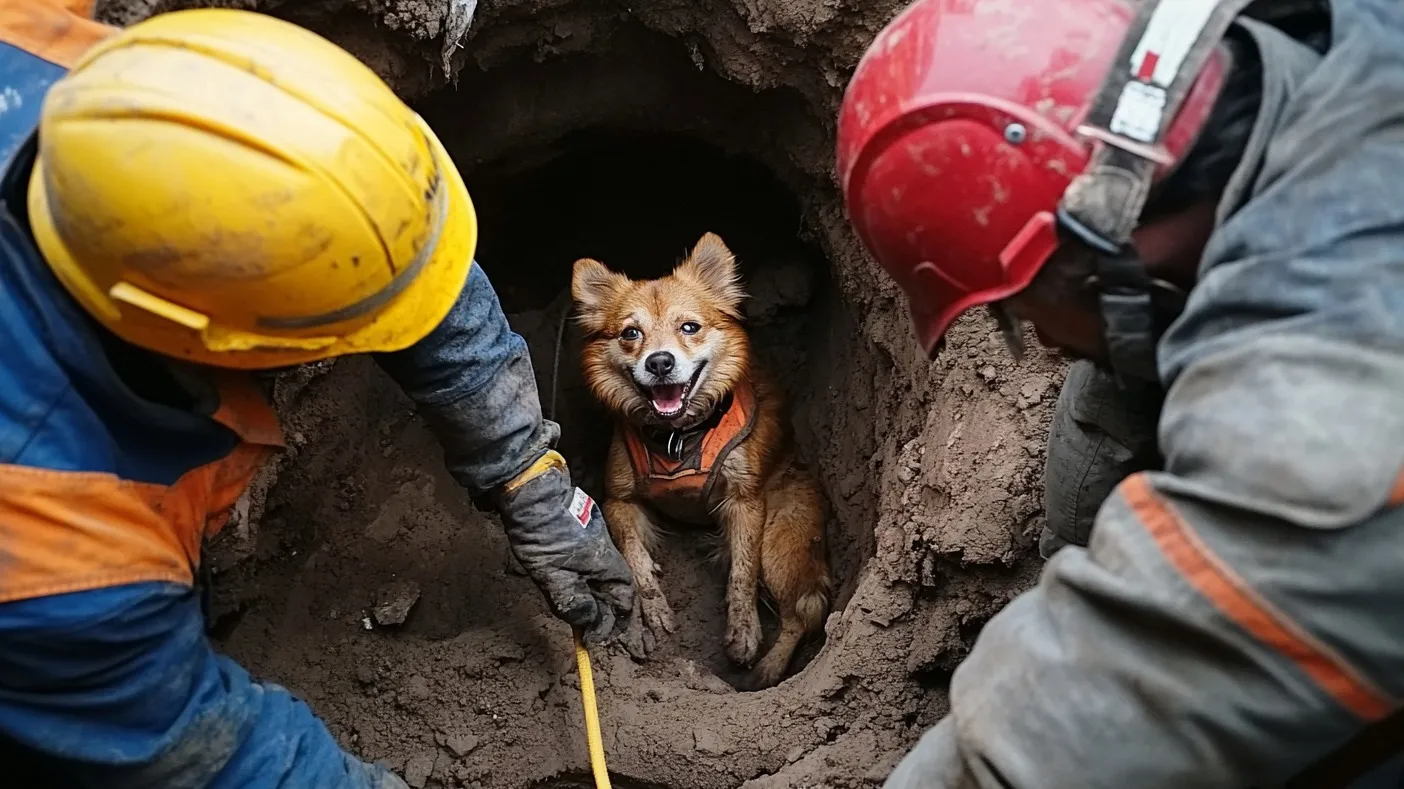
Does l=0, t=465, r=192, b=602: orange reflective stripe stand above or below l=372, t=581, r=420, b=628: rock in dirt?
above

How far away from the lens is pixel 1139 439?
7.25 feet

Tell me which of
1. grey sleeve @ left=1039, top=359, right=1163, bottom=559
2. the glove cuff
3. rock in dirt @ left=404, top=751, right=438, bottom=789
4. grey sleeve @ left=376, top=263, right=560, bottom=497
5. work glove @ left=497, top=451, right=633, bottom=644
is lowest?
rock in dirt @ left=404, top=751, right=438, bottom=789

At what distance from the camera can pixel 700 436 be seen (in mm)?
4715

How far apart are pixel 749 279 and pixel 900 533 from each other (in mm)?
2573

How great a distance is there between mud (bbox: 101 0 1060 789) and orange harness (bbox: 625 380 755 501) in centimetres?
33

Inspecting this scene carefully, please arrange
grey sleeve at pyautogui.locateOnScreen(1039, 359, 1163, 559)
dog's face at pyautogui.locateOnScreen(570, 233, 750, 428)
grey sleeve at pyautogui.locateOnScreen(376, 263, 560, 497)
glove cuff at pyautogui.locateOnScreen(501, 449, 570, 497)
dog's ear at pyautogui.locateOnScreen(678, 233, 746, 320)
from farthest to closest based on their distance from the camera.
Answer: dog's ear at pyautogui.locateOnScreen(678, 233, 746, 320), dog's face at pyautogui.locateOnScreen(570, 233, 750, 428), glove cuff at pyautogui.locateOnScreen(501, 449, 570, 497), grey sleeve at pyautogui.locateOnScreen(376, 263, 560, 497), grey sleeve at pyautogui.locateOnScreen(1039, 359, 1163, 559)

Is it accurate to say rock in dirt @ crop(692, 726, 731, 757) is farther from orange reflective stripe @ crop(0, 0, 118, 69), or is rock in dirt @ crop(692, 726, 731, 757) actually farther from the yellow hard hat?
orange reflective stripe @ crop(0, 0, 118, 69)

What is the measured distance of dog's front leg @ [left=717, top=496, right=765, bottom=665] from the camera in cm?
408

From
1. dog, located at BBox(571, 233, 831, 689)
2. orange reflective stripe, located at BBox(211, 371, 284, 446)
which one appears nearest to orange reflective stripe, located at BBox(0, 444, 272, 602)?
orange reflective stripe, located at BBox(211, 371, 284, 446)

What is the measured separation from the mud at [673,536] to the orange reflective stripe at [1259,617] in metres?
1.49

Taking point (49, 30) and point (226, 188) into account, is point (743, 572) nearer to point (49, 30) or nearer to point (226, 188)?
point (226, 188)

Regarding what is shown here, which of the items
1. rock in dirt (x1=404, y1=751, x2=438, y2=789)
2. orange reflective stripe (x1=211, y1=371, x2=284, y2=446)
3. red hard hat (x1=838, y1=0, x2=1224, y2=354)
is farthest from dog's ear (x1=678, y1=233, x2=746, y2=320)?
red hard hat (x1=838, y1=0, x2=1224, y2=354)

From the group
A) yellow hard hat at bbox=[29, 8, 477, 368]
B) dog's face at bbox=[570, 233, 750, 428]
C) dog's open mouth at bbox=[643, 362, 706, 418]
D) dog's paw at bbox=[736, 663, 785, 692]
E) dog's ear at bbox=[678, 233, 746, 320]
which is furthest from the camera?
dog's ear at bbox=[678, 233, 746, 320]

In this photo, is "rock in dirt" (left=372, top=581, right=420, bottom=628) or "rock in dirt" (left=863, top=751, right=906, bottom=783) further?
"rock in dirt" (left=372, top=581, right=420, bottom=628)
